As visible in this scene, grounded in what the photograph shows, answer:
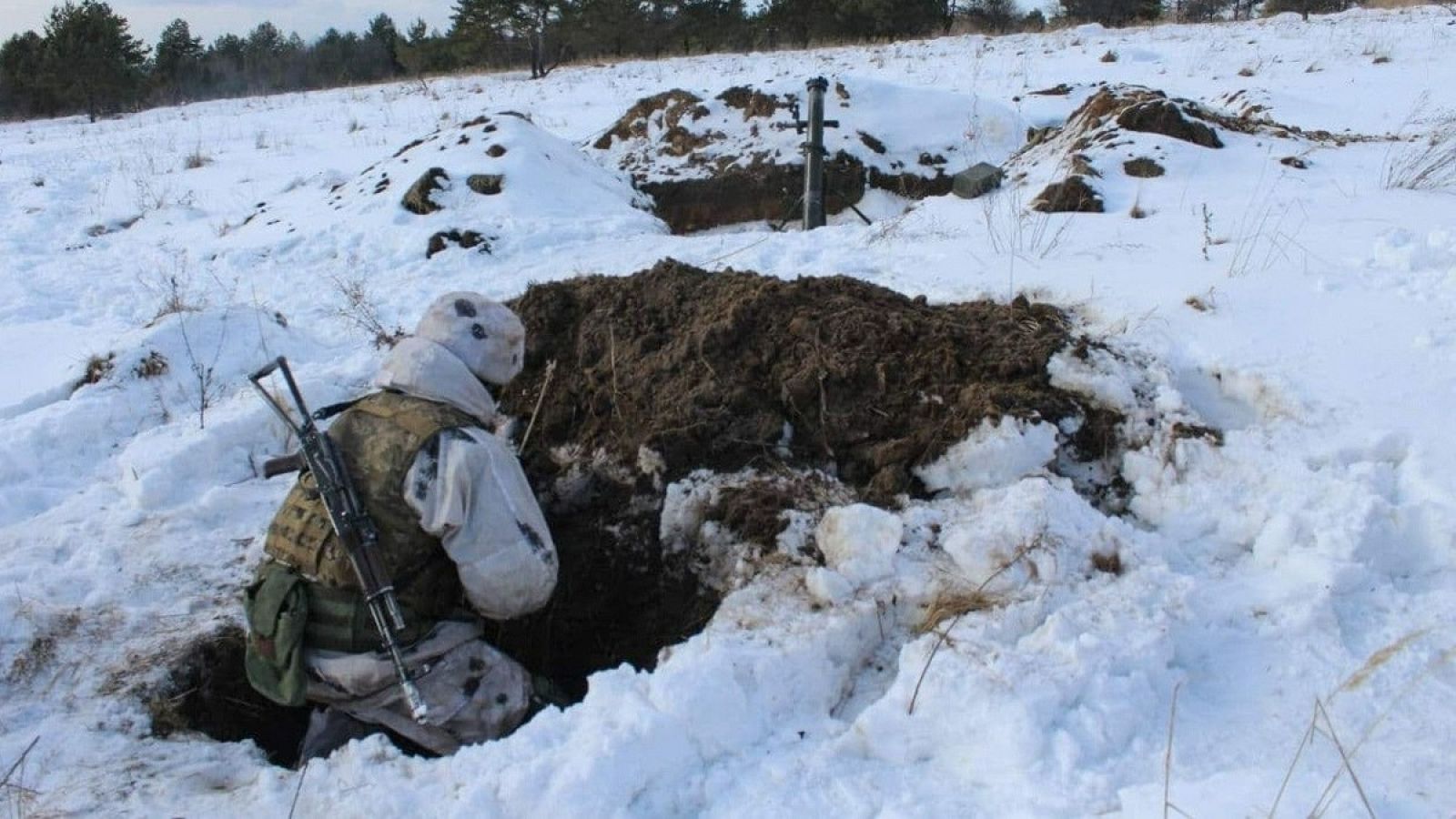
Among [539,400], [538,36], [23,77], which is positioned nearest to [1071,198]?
[539,400]

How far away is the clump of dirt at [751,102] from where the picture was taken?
9930 mm

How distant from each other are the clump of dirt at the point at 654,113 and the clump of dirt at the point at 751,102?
29 centimetres

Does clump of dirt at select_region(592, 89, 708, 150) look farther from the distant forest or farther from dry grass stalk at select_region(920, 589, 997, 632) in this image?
the distant forest

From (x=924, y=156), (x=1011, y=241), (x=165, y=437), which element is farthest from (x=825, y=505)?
(x=924, y=156)

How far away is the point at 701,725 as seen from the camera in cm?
230

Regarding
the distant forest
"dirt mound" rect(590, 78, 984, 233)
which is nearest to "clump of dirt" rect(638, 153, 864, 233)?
"dirt mound" rect(590, 78, 984, 233)

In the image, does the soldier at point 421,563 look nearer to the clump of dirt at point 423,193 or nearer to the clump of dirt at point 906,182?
the clump of dirt at point 423,193

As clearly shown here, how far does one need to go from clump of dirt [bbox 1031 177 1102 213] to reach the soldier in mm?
4223

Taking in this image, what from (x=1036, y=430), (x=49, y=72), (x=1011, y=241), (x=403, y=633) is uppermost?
(x=49, y=72)

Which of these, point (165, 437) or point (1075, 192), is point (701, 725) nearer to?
point (165, 437)

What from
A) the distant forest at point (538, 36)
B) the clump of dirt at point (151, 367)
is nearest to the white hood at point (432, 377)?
the clump of dirt at point (151, 367)

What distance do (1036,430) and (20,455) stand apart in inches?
183

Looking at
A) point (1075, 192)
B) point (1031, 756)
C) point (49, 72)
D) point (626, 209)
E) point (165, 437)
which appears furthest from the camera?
point (49, 72)

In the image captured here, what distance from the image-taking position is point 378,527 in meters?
2.87
